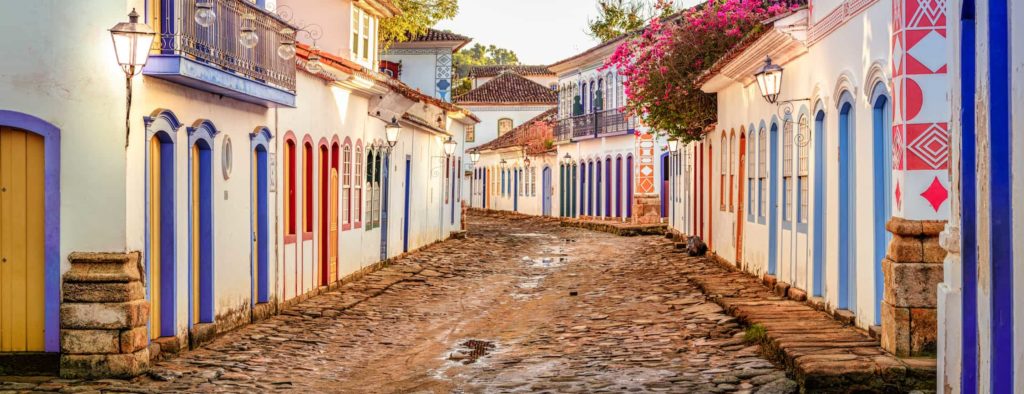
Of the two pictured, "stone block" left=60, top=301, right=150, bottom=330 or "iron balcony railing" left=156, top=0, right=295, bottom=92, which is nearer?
"stone block" left=60, top=301, right=150, bottom=330

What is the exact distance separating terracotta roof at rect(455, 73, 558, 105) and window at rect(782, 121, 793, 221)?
4918cm

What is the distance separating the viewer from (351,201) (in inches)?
731

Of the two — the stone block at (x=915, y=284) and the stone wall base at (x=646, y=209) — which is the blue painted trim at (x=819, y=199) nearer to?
the stone block at (x=915, y=284)

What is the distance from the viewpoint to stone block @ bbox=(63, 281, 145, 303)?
9.70 metres

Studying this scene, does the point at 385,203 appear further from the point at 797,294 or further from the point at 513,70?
the point at 513,70

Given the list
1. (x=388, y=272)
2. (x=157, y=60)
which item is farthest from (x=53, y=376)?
(x=388, y=272)

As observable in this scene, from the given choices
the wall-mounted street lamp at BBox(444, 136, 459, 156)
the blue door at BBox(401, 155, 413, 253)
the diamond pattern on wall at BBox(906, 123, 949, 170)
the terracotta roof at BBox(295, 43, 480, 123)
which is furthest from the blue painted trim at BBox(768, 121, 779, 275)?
the wall-mounted street lamp at BBox(444, 136, 459, 156)

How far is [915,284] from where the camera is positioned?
29.4 ft

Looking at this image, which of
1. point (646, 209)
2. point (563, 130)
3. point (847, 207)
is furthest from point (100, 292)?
point (563, 130)

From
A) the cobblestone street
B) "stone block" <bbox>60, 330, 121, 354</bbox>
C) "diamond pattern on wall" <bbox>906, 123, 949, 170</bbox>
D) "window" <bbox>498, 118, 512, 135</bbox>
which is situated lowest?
the cobblestone street

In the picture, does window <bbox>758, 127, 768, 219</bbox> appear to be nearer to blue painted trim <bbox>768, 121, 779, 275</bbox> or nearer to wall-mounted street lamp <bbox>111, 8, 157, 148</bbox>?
blue painted trim <bbox>768, 121, 779, 275</bbox>

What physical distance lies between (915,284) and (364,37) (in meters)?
16.0

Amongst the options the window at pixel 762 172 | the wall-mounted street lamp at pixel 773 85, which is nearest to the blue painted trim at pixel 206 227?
the wall-mounted street lamp at pixel 773 85

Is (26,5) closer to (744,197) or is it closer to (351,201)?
(351,201)
